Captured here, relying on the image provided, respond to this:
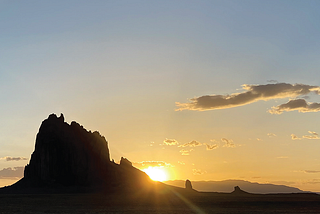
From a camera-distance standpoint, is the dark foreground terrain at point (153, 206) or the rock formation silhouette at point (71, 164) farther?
the rock formation silhouette at point (71, 164)

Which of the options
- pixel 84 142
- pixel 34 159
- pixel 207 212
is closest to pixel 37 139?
pixel 34 159

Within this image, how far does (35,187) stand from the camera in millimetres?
145750

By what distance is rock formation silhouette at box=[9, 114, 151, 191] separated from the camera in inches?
6053

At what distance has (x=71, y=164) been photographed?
532 feet

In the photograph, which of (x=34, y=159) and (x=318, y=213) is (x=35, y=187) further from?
Answer: (x=318, y=213)

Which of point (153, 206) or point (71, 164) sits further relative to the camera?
point (71, 164)

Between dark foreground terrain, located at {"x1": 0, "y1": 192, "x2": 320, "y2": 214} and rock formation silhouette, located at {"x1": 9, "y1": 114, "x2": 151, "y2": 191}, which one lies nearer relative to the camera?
dark foreground terrain, located at {"x1": 0, "y1": 192, "x2": 320, "y2": 214}

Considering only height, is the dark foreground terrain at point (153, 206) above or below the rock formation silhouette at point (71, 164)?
Result: below

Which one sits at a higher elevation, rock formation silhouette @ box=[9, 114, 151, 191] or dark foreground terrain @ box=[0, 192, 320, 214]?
rock formation silhouette @ box=[9, 114, 151, 191]

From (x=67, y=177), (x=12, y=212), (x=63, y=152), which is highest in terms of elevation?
(x=63, y=152)

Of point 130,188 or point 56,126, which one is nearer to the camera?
point 130,188

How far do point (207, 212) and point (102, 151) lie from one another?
115 metres

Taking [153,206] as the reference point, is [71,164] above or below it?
above

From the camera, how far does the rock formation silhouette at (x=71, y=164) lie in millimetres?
153750
